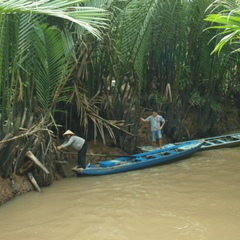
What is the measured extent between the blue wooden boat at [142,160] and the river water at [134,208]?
15cm

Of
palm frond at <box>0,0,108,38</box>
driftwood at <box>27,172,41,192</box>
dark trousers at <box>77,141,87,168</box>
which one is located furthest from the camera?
dark trousers at <box>77,141,87,168</box>

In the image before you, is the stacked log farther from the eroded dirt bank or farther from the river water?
the river water

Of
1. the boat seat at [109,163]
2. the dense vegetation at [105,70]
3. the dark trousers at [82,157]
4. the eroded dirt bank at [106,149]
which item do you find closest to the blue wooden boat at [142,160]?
the boat seat at [109,163]

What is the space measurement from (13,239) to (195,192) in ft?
10.2

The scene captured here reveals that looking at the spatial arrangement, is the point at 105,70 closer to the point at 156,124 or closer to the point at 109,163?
the point at 156,124

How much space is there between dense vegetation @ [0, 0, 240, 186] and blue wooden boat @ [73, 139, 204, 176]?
64 cm

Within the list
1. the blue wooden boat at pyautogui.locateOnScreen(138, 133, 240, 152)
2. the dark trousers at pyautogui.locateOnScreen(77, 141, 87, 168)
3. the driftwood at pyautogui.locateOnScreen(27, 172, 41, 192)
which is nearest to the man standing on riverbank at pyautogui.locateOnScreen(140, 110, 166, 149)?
the blue wooden boat at pyautogui.locateOnScreen(138, 133, 240, 152)

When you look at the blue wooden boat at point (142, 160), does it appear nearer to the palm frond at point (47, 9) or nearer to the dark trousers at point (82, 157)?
the dark trousers at point (82, 157)

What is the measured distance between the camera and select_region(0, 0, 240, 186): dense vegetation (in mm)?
5770

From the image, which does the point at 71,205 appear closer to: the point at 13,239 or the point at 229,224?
the point at 13,239

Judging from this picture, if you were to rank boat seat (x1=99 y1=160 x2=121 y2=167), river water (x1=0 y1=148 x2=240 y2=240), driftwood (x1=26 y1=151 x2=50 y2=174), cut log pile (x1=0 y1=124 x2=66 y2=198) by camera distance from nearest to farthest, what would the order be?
river water (x1=0 y1=148 x2=240 y2=240), cut log pile (x1=0 y1=124 x2=66 y2=198), driftwood (x1=26 y1=151 x2=50 y2=174), boat seat (x1=99 y1=160 x2=121 y2=167)

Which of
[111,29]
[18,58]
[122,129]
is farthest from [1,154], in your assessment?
[111,29]

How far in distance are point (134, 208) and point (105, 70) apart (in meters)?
4.03

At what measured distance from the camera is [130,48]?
28.7ft
